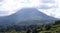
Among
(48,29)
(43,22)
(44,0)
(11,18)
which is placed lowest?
(48,29)

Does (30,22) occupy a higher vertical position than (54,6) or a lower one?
lower

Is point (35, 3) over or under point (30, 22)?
over

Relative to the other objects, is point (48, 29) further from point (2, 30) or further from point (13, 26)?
point (2, 30)

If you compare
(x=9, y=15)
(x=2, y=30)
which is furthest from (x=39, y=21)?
(x=2, y=30)

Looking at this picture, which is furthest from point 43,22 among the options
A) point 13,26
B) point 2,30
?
point 2,30

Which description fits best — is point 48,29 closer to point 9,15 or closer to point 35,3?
point 35,3

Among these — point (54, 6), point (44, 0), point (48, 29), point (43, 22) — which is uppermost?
point (44, 0)
